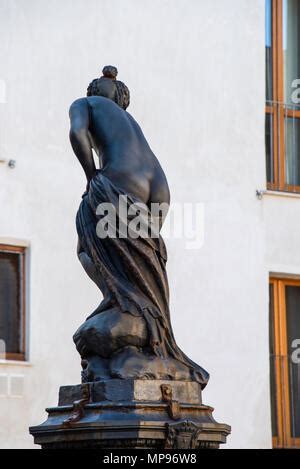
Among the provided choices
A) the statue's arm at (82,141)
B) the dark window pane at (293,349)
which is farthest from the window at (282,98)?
the statue's arm at (82,141)

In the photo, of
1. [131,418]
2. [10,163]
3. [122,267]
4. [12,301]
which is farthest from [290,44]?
[131,418]

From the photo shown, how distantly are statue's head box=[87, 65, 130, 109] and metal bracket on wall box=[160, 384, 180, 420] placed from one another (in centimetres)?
234

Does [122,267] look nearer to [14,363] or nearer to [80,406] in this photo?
[80,406]

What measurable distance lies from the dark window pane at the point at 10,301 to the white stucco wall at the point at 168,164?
20 centimetres

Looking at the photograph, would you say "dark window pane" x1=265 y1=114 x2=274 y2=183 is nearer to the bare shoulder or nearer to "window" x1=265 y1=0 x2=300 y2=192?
"window" x1=265 y1=0 x2=300 y2=192

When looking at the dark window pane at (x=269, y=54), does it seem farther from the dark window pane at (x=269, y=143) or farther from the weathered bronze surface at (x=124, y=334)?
the weathered bronze surface at (x=124, y=334)

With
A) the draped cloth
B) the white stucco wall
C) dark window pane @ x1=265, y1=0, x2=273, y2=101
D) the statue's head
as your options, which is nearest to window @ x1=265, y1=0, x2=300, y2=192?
dark window pane @ x1=265, y1=0, x2=273, y2=101

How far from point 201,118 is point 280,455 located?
893 centimetres

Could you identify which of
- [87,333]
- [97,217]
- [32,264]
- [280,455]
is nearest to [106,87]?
[97,217]

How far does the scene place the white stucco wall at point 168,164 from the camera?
729 inches

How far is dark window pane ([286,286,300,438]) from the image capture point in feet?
67.0

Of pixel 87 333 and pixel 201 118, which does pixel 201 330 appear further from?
pixel 87 333

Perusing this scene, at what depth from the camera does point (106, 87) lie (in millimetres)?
11883

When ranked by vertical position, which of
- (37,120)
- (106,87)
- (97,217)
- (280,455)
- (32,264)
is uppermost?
(37,120)
